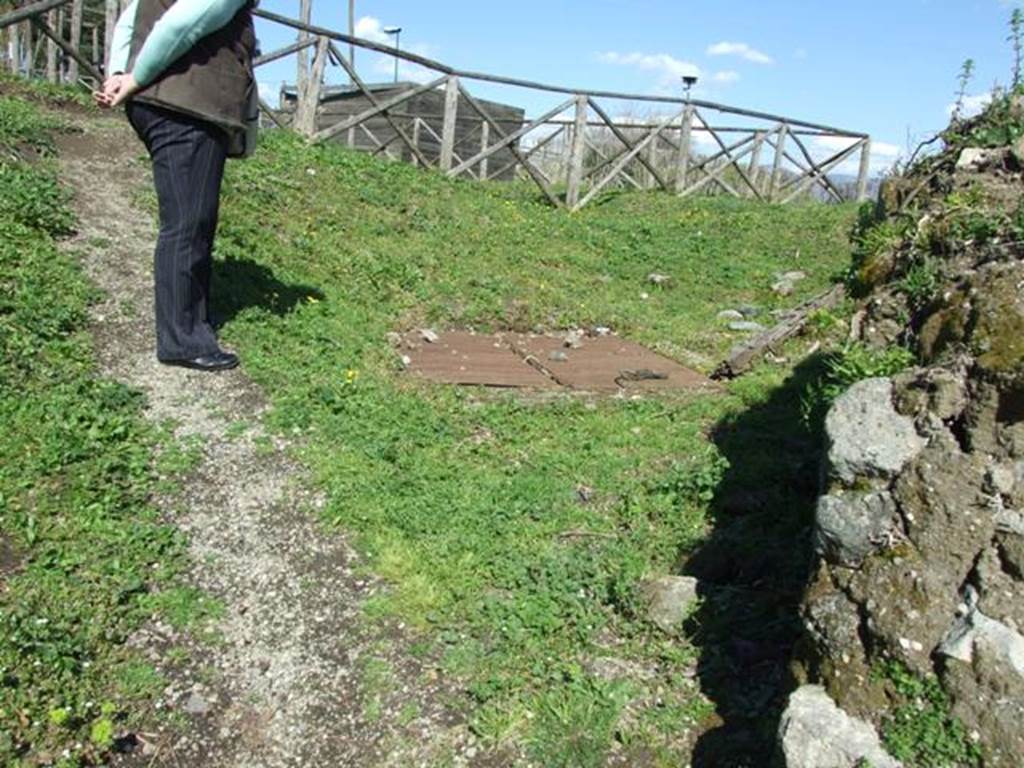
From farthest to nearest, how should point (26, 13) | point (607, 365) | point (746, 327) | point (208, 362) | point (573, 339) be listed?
point (26, 13), point (746, 327), point (573, 339), point (607, 365), point (208, 362)

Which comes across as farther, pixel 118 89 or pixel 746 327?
pixel 746 327

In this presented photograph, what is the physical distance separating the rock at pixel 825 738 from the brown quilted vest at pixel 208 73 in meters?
3.52

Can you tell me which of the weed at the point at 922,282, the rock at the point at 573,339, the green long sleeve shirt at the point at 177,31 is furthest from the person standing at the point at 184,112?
the weed at the point at 922,282

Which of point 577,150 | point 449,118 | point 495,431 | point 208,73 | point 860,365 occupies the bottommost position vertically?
point 495,431

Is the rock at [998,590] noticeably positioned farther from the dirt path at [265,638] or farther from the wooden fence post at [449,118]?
the wooden fence post at [449,118]

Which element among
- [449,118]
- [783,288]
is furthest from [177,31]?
[449,118]

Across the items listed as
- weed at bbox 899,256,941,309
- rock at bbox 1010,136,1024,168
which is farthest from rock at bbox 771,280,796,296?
weed at bbox 899,256,941,309

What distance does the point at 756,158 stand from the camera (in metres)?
16.8

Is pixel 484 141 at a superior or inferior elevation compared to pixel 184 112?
superior

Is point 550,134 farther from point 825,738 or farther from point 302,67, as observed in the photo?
point 825,738

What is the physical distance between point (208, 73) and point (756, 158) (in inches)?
560

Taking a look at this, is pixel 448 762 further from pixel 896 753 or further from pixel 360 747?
pixel 896 753

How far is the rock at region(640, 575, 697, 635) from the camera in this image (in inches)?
125

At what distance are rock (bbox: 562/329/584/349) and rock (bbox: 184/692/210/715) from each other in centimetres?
433
